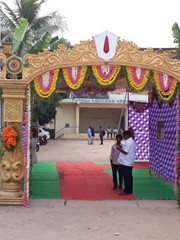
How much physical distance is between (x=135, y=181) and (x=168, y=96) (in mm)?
3707

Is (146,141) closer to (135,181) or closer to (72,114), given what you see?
(135,181)

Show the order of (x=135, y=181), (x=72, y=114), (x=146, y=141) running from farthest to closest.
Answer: (x=72, y=114)
(x=146, y=141)
(x=135, y=181)

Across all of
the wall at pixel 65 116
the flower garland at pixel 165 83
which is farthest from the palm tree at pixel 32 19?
the flower garland at pixel 165 83

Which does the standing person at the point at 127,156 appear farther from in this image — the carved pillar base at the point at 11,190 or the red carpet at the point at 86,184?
the carved pillar base at the point at 11,190

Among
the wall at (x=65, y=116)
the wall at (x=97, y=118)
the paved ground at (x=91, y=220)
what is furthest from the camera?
the wall at (x=97, y=118)

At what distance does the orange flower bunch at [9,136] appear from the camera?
734cm

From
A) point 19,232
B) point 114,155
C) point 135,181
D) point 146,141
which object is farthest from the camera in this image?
point 146,141

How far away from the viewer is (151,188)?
9523mm

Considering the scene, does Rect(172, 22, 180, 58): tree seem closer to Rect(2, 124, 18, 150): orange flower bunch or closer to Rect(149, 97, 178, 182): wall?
Rect(149, 97, 178, 182): wall

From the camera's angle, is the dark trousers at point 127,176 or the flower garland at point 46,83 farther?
the dark trousers at point 127,176

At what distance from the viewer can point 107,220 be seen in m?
6.32

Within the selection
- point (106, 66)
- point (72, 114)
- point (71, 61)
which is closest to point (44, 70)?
point (71, 61)

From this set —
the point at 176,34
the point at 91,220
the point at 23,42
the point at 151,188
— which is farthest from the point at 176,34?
the point at 91,220

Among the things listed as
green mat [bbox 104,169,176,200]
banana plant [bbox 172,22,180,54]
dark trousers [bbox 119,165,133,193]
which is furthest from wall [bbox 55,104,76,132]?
dark trousers [bbox 119,165,133,193]
